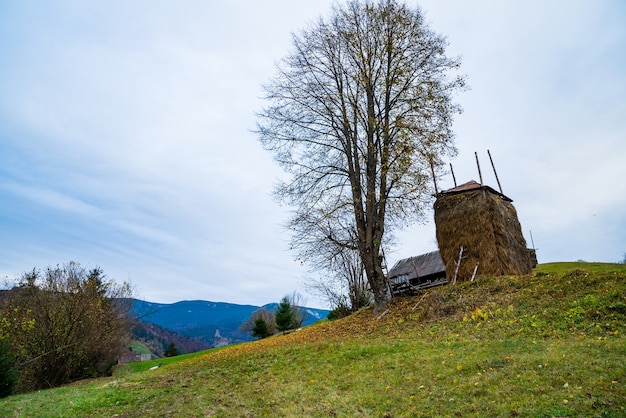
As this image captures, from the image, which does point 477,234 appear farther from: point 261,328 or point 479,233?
point 261,328

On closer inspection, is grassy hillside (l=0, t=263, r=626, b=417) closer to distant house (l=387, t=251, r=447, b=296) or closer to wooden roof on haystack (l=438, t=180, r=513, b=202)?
wooden roof on haystack (l=438, t=180, r=513, b=202)

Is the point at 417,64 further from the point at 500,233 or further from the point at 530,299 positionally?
the point at 530,299

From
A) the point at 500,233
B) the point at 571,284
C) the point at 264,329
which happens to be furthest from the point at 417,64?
the point at 264,329

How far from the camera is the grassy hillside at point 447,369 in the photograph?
20.6ft

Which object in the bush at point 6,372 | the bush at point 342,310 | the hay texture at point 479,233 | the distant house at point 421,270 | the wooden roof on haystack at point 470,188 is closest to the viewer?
the bush at point 6,372

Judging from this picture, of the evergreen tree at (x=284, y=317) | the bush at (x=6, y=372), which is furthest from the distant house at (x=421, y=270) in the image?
the bush at (x=6, y=372)

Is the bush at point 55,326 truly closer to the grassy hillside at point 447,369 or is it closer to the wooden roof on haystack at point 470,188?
the grassy hillside at point 447,369

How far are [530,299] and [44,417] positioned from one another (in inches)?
515

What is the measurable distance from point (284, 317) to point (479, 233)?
112 feet

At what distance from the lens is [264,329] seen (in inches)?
1955

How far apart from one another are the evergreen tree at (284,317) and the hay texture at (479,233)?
32.4m

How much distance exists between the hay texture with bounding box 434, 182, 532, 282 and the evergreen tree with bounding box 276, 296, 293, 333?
3240 centimetres

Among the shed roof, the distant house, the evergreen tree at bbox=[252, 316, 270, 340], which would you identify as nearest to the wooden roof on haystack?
the distant house

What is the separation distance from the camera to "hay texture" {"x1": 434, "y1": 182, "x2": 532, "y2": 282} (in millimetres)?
16656
